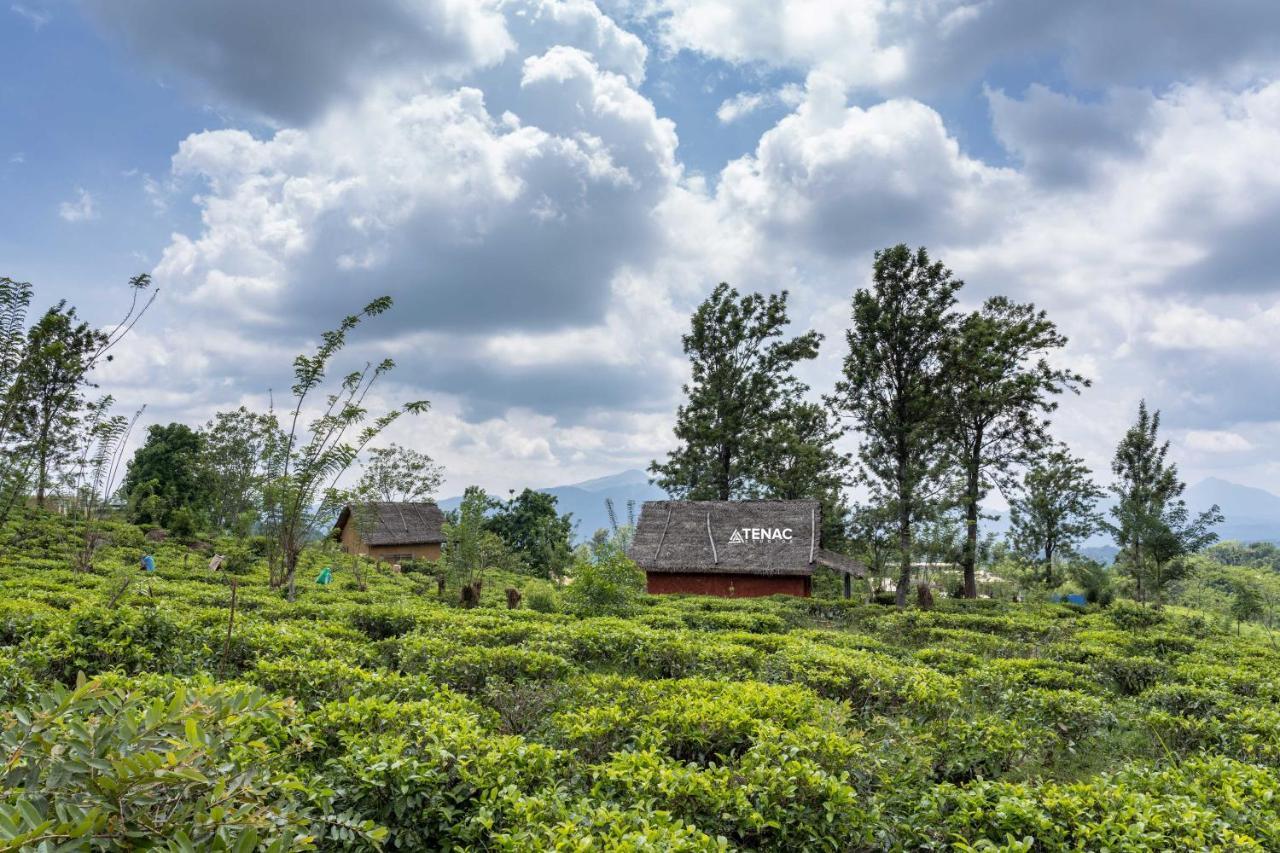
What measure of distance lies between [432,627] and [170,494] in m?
38.0

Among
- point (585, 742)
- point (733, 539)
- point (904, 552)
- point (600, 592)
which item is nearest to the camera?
point (585, 742)

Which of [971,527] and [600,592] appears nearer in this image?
[600,592]

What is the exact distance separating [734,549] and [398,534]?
25931 millimetres

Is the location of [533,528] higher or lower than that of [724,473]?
lower

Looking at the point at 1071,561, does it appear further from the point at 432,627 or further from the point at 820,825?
the point at 820,825

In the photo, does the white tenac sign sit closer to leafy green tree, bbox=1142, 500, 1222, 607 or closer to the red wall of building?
the red wall of building

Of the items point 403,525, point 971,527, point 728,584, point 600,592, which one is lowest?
point 728,584

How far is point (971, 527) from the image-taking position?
30781 mm

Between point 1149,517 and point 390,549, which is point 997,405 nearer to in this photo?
point 1149,517

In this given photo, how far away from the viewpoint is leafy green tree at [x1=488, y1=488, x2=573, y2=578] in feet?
145

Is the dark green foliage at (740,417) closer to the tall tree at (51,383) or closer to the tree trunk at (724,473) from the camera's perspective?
the tree trunk at (724,473)

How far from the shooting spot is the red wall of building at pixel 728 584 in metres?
27.0

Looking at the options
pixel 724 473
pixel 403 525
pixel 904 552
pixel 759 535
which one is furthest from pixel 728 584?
pixel 403 525

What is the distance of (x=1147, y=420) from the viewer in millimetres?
37312
